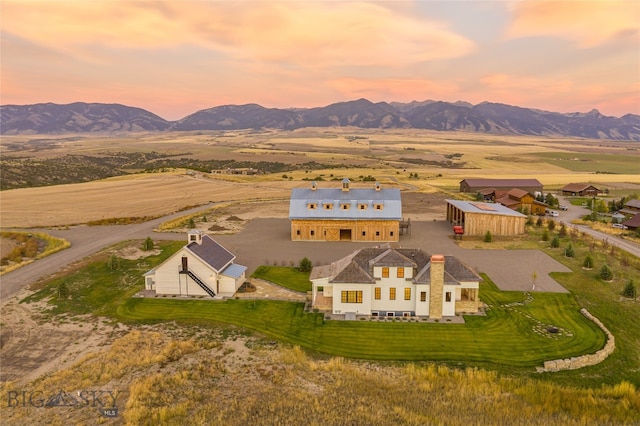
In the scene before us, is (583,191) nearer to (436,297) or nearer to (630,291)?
(630,291)

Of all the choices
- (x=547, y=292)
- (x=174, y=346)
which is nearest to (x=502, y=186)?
(x=547, y=292)

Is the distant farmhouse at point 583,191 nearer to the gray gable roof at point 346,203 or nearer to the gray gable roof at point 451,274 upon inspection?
the gray gable roof at point 346,203

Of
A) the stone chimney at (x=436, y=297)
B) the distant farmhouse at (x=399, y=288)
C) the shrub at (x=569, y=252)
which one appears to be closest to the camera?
the stone chimney at (x=436, y=297)

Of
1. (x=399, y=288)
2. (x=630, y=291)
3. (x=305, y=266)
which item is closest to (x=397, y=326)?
(x=399, y=288)

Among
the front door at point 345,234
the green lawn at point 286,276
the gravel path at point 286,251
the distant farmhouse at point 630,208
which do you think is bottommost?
the green lawn at point 286,276

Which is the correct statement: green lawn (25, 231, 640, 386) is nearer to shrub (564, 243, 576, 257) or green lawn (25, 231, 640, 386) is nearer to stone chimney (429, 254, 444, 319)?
stone chimney (429, 254, 444, 319)

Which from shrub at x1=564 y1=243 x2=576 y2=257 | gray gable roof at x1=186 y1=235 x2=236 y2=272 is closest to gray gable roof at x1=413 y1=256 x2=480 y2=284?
gray gable roof at x1=186 y1=235 x2=236 y2=272

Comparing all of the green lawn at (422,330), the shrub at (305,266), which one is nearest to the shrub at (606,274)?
the green lawn at (422,330)
